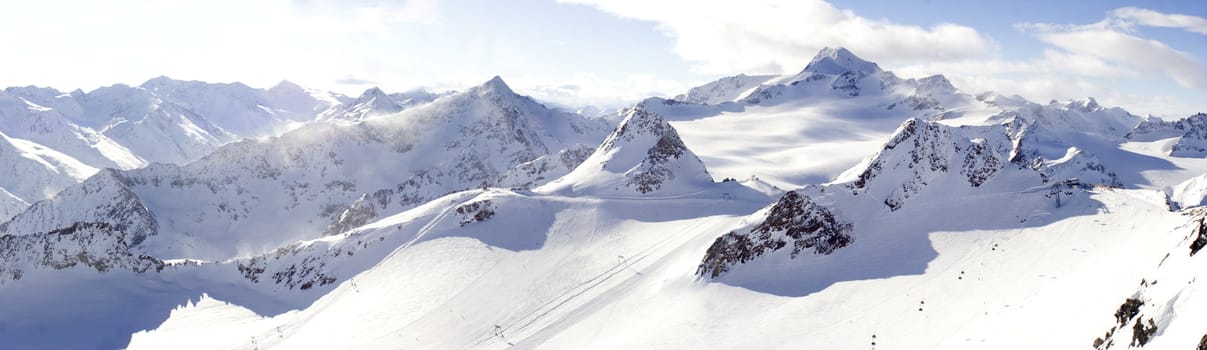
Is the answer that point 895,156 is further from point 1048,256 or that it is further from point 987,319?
point 987,319

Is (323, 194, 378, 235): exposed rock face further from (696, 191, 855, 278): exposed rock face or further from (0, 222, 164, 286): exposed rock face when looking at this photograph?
(696, 191, 855, 278): exposed rock face

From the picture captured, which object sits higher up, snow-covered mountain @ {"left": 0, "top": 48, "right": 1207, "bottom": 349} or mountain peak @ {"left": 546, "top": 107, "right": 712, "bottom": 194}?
mountain peak @ {"left": 546, "top": 107, "right": 712, "bottom": 194}

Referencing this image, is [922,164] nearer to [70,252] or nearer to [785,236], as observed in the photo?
[785,236]

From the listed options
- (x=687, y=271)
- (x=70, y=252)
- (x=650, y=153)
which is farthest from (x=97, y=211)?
(x=687, y=271)

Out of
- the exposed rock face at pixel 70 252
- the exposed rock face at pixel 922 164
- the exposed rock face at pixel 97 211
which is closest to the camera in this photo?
the exposed rock face at pixel 922 164

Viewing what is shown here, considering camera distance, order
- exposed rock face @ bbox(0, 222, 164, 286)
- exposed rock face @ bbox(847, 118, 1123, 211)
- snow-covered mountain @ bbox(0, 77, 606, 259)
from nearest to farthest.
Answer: exposed rock face @ bbox(847, 118, 1123, 211), exposed rock face @ bbox(0, 222, 164, 286), snow-covered mountain @ bbox(0, 77, 606, 259)

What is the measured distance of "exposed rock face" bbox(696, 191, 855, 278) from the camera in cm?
4131

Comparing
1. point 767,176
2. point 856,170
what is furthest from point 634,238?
point 767,176

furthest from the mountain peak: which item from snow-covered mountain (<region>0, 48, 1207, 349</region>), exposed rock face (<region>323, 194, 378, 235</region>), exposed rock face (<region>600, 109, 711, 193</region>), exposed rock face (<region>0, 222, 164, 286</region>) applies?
exposed rock face (<region>323, 194, 378, 235</region>)

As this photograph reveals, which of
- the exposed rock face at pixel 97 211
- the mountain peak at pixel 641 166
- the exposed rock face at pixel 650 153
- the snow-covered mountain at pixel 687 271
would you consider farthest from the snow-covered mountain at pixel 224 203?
the snow-covered mountain at pixel 687 271

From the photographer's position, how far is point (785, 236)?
4256 centimetres

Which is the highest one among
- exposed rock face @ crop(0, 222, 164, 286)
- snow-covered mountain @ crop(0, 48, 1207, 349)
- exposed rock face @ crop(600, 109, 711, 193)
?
exposed rock face @ crop(600, 109, 711, 193)

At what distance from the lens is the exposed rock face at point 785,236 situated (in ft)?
136

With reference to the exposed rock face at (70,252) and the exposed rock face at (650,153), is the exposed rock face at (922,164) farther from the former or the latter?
the exposed rock face at (70,252)
